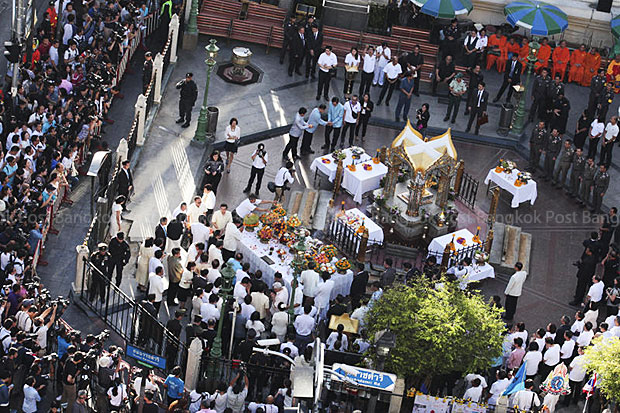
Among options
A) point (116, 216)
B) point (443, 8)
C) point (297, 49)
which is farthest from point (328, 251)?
point (443, 8)

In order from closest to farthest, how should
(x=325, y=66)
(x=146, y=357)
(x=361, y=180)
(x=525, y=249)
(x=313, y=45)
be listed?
(x=146, y=357) < (x=525, y=249) < (x=361, y=180) < (x=325, y=66) < (x=313, y=45)

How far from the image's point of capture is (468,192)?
3641 cm

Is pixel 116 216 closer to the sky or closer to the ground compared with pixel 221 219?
closer to the sky

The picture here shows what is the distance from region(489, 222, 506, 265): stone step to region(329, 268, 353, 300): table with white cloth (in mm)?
4171

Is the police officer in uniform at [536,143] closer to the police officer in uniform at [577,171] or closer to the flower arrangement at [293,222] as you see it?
the police officer in uniform at [577,171]

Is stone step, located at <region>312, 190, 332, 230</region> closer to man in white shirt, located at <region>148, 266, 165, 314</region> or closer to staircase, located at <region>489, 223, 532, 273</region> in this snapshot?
staircase, located at <region>489, 223, 532, 273</region>

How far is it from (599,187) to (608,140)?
7.35 feet

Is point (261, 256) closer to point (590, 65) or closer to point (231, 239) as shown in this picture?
point (231, 239)

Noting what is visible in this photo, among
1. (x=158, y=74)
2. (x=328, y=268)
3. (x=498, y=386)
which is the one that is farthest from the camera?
(x=158, y=74)

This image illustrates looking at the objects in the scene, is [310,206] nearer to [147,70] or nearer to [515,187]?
[515,187]

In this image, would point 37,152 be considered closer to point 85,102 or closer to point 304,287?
point 85,102

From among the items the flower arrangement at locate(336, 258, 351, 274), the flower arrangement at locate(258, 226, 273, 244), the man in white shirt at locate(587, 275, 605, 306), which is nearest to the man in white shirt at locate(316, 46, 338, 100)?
the flower arrangement at locate(258, 226, 273, 244)

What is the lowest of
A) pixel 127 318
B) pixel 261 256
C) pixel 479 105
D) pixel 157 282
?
pixel 127 318

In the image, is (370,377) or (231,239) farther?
(231,239)
